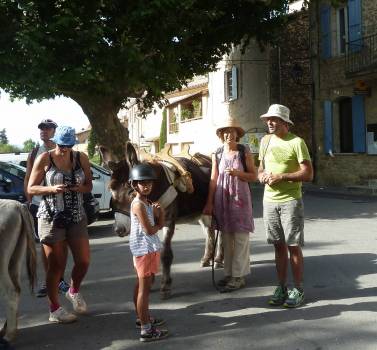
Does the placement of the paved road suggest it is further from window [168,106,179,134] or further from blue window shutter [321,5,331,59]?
window [168,106,179,134]

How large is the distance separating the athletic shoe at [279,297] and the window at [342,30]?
675 inches

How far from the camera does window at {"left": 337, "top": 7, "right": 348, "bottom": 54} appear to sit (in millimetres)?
20406

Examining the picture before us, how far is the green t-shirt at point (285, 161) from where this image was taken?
4941mm

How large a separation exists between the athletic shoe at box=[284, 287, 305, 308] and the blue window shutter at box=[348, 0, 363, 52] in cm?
1595

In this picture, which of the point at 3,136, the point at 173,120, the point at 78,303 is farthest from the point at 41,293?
the point at 3,136

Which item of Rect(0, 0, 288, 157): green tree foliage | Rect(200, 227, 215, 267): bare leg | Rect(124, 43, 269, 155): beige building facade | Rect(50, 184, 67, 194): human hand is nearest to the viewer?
Rect(50, 184, 67, 194): human hand

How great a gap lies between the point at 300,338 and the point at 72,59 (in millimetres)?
9991

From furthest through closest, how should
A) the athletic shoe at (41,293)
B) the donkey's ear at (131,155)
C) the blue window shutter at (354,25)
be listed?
the blue window shutter at (354,25)
the athletic shoe at (41,293)
the donkey's ear at (131,155)

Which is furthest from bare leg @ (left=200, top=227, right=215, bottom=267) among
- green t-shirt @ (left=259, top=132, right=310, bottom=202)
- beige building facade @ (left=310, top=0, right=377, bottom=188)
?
beige building facade @ (left=310, top=0, right=377, bottom=188)

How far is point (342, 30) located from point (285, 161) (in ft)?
57.4

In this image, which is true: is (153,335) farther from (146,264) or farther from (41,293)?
(41,293)

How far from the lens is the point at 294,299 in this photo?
197 inches

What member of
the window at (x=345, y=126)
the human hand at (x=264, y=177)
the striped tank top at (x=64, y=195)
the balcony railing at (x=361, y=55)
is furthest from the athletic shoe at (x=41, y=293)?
the window at (x=345, y=126)

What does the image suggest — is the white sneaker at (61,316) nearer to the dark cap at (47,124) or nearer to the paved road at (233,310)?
the paved road at (233,310)
